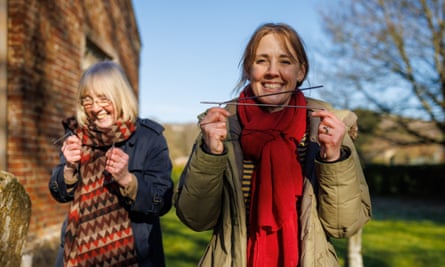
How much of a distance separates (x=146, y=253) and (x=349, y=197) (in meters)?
1.14

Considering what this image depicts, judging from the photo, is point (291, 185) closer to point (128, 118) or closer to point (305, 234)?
point (305, 234)

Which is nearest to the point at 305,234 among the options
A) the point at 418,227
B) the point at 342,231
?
the point at 342,231

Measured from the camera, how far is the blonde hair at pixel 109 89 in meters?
2.22

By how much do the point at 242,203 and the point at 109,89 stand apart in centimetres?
102

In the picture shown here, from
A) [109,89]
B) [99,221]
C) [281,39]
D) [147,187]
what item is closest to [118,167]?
[147,187]

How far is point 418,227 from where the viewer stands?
34.3ft

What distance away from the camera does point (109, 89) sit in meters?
2.22

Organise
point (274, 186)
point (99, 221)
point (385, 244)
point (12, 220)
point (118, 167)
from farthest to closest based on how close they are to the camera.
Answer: point (385, 244), point (99, 221), point (118, 167), point (12, 220), point (274, 186)

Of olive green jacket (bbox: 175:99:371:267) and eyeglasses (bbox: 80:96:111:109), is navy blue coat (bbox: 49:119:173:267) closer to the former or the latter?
eyeglasses (bbox: 80:96:111:109)

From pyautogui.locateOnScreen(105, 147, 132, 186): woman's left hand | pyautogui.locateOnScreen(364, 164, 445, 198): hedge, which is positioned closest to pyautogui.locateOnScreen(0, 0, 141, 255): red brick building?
pyautogui.locateOnScreen(105, 147, 132, 186): woman's left hand

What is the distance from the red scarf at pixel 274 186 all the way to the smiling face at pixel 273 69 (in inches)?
3.5

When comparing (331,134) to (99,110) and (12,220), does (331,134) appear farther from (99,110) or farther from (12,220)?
(12,220)

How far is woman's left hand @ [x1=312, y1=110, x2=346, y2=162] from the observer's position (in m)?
1.51

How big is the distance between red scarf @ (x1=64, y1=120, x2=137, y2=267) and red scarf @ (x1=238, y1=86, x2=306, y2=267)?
763 mm
